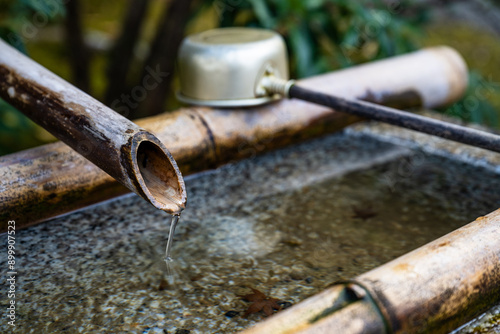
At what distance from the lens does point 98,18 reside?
7.17 m

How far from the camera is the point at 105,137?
1445 millimetres

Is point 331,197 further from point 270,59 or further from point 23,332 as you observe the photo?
point 23,332

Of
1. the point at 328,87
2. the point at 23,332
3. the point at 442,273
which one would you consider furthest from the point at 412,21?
the point at 23,332

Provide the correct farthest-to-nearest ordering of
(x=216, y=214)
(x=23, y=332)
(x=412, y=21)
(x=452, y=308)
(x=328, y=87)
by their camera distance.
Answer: (x=412, y=21)
(x=328, y=87)
(x=216, y=214)
(x=23, y=332)
(x=452, y=308)

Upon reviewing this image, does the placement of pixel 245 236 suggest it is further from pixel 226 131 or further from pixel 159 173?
pixel 226 131

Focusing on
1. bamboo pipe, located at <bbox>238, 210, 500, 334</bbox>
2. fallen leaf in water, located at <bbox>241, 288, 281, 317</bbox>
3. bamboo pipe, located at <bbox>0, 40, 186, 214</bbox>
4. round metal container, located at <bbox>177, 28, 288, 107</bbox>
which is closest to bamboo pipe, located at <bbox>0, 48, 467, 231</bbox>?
round metal container, located at <bbox>177, 28, 288, 107</bbox>

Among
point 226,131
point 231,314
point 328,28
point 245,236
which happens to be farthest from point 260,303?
point 328,28

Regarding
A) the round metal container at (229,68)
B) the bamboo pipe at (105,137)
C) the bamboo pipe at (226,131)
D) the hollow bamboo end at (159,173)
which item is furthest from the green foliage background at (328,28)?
the hollow bamboo end at (159,173)

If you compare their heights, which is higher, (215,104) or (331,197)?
(215,104)

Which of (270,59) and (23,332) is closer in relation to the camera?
(23,332)

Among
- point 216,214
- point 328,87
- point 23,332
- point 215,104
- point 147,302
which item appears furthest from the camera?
point 328,87

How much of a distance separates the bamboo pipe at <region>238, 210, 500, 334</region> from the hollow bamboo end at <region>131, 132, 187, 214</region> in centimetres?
50

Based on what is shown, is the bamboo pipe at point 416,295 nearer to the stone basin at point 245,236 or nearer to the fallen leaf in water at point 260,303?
the stone basin at point 245,236

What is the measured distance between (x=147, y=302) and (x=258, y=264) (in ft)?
1.19
